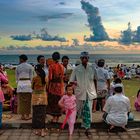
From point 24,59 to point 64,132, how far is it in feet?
6.64

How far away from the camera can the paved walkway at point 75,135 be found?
916 cm

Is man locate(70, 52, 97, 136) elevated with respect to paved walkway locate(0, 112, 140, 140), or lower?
elevated

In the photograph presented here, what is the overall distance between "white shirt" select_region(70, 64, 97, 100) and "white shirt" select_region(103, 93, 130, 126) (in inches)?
18.7

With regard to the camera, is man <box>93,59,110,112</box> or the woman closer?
the woman

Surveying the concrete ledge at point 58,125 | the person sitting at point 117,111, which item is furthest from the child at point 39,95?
the person sitting at point 117,111

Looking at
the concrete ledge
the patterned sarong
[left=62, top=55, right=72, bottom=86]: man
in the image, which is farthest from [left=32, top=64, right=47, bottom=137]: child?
[left=62, top=55, right=72, bottom=86]: man

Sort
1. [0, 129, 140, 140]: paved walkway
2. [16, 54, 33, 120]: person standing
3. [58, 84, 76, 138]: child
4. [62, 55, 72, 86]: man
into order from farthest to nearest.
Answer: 1. [62, 55, 72, 86]: man
2. [16, 54, 33, 120]: person standing
3. [58, 84, 76, 138]: child
4. [0, 129, 140, 140]: paved walkway

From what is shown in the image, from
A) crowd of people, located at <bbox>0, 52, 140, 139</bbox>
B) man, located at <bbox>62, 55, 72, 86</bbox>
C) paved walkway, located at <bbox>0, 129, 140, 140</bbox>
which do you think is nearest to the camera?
paved walkway, located at <bbox>0, 129, 140, 140</bbox>

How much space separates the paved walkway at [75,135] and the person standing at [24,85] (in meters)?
0.83

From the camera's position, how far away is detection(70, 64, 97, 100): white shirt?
31.5 ft

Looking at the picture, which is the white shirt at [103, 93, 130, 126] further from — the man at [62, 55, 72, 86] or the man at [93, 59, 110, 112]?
the man at [93, 59, 110, 112]

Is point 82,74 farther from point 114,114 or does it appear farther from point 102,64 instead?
point 102,64

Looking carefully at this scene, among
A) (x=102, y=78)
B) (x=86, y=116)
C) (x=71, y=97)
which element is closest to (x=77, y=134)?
(x=86, y=116)

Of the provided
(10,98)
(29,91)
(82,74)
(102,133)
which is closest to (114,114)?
(102,133)
